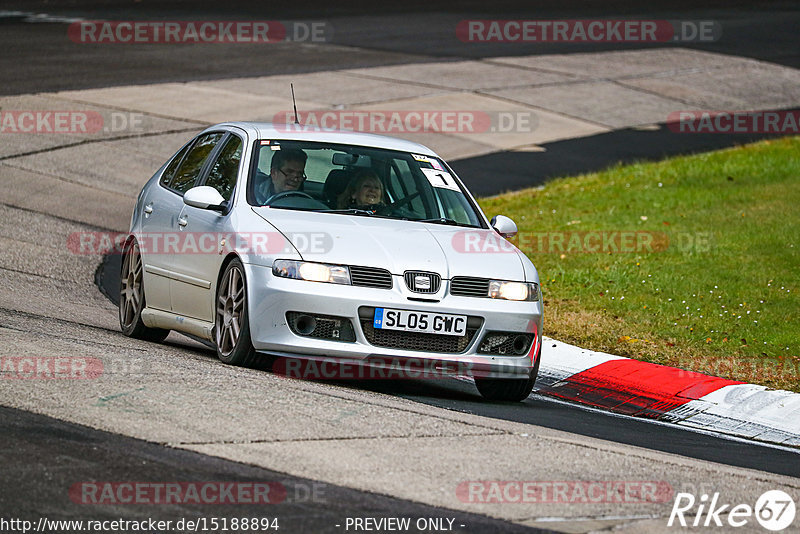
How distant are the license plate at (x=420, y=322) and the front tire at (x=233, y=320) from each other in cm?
80

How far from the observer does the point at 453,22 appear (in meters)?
34.5

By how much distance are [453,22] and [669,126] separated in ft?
39.6

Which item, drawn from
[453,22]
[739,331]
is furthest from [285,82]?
[739,331]

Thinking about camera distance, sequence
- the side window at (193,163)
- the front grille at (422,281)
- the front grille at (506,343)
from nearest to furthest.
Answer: the front grille at (422,281) → the front grille at (506,343) → the side window at (193,163)

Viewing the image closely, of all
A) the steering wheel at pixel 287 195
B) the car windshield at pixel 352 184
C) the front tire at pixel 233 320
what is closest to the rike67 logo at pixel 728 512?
the front tire at pixel 233 320

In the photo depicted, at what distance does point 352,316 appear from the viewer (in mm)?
7578

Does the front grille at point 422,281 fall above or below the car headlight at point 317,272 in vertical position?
below

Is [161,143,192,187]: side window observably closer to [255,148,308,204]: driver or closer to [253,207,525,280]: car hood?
[255,148,308,204]: driver

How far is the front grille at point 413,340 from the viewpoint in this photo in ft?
25.1

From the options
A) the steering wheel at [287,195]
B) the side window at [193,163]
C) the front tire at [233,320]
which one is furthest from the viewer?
the side window at [193,163]

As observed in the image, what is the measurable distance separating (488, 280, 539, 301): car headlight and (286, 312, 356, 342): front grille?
938 mm

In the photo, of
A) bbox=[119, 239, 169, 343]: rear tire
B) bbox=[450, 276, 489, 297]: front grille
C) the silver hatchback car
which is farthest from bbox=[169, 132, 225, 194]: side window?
bbox=[450, 276, 489, 297]: front grille

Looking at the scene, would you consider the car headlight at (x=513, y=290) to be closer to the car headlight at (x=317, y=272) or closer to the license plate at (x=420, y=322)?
the license plate at (x=420, y=322)

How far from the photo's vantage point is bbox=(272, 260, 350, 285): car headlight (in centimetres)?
762
